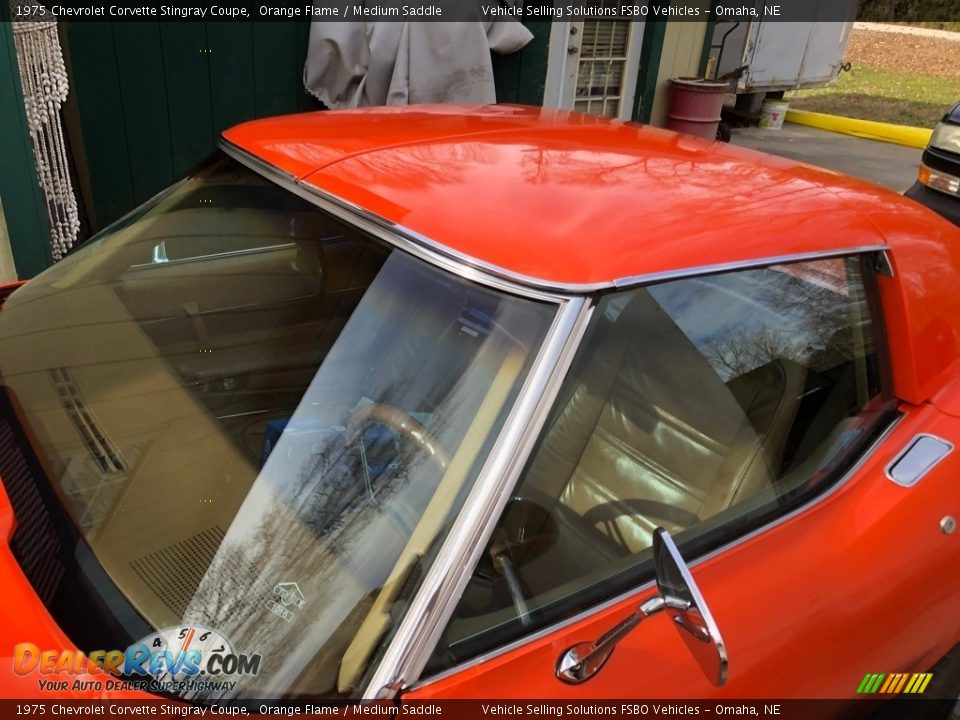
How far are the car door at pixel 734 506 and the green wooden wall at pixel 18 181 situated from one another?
272 centimetres

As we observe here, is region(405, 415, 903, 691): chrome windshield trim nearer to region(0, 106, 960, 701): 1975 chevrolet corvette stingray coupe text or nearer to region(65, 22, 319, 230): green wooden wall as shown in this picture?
region(0, 106, 960, 701): 1975 chevrolet corvette stingray coupe text

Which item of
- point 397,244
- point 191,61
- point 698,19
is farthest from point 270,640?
point 698,19

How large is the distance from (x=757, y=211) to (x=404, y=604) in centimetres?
102

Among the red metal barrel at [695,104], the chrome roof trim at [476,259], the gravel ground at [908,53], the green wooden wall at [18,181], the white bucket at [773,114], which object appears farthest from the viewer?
the gravel ground at [908,53]

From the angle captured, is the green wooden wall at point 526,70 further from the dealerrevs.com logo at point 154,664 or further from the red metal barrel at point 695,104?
the dealerrevs.com logo at point 154,664

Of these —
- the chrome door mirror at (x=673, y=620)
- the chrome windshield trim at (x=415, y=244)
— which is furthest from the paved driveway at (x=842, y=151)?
the chrome door mirror at (x=673, y=620)

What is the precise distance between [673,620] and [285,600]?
0.58 metres

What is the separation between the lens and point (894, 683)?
1656 mm

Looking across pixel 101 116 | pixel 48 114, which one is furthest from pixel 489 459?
pixel 101 116

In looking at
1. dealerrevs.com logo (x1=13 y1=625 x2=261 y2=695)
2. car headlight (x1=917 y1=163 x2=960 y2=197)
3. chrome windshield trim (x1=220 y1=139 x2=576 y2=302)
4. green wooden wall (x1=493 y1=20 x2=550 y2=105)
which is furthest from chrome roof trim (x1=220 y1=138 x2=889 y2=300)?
green wooden wall (x1=493 y1=20 x2=550 y2=105)

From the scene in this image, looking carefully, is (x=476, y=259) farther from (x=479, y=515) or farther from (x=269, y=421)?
(x=269, y=421)

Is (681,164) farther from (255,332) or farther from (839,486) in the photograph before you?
(255,332)

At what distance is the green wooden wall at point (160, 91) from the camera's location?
429 cm

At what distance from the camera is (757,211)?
1.57m
